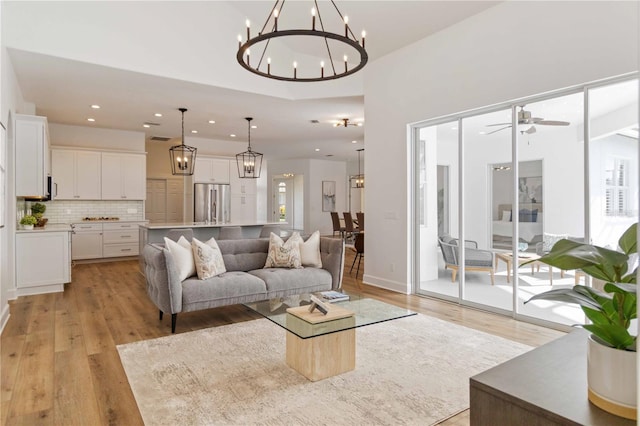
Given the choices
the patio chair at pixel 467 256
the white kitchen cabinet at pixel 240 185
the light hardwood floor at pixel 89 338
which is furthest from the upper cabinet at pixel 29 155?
the patio chair at pixel 467 256

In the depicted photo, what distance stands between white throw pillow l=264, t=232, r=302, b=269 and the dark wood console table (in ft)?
12.2

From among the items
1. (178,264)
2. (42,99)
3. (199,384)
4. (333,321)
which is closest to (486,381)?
(333,321)

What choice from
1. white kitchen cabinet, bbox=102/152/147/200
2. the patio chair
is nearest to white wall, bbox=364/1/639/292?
the patio chair

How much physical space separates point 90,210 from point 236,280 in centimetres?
624

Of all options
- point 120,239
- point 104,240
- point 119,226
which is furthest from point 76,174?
point 120,239

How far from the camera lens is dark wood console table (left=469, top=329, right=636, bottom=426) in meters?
0.90

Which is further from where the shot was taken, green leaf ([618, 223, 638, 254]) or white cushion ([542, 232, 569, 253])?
white cushion ([542, 232, 569, 253])

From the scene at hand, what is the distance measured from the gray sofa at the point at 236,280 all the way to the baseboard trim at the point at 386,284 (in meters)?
1.06

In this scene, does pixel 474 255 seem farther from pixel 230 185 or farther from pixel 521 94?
pixel 230 185

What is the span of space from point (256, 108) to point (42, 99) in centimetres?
340

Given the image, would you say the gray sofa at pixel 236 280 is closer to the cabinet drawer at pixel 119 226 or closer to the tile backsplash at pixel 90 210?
the cabinet drawer at pixel 119 226

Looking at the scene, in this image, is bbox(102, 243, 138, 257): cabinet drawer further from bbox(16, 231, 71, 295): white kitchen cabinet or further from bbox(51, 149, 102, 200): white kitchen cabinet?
bbox(16, 231, 71, 295): white kitchen cabinet

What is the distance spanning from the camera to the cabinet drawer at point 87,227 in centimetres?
799

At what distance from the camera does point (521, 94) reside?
157 inches
